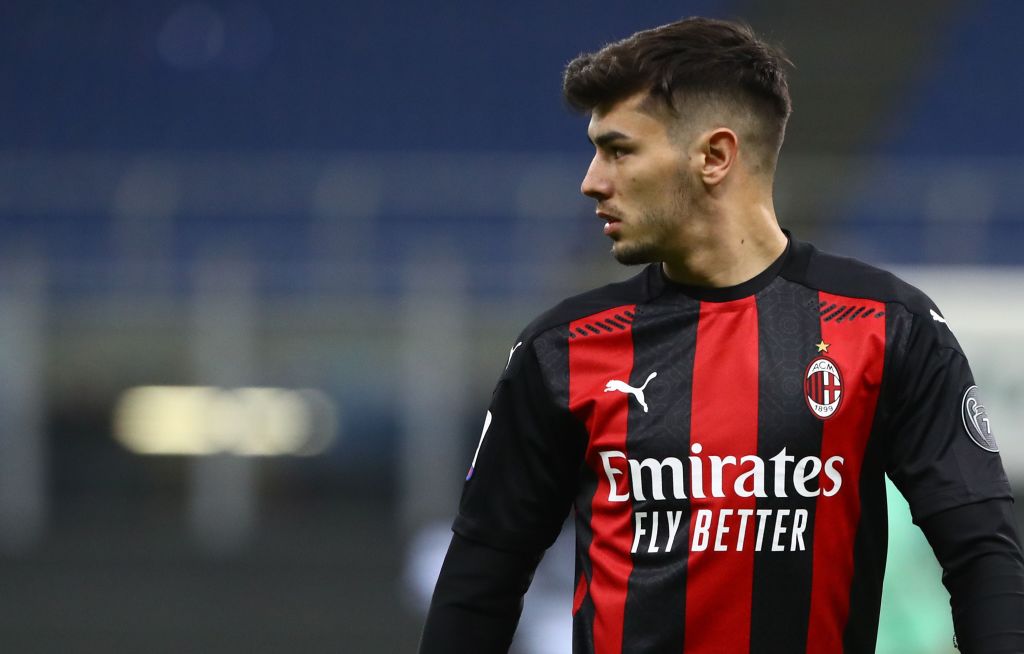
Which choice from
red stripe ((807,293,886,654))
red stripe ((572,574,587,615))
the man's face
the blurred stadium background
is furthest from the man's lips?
the blurred stadium background

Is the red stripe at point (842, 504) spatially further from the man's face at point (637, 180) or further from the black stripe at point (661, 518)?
the man's face at point (637, 180)

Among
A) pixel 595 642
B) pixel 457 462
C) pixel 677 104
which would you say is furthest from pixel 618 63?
pixel 457 462

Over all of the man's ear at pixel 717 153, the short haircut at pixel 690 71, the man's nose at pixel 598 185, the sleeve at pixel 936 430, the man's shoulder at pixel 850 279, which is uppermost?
the short haircut at pixel 690 71

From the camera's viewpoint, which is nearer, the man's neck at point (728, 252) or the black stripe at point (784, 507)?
the black stripe at point (784, 507)

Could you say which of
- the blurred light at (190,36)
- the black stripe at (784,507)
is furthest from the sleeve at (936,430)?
the blurred light at (190,36)

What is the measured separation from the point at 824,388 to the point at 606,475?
11.3 inches

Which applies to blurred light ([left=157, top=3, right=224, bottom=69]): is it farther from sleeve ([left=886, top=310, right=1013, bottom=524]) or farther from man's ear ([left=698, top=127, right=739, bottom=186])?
sleeve ([left=886, top=310, right=1013, bottom=524])

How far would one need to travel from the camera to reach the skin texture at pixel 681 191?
1.92 m

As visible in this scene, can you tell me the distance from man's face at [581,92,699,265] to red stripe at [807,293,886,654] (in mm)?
297

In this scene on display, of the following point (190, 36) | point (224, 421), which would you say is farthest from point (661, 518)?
point (190, 36)

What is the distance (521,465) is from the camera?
198 centimetres

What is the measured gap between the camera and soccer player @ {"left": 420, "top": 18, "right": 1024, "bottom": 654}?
1.83m

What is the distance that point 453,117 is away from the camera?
11523mm

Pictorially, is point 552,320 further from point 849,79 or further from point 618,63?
point 849,79
